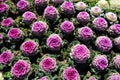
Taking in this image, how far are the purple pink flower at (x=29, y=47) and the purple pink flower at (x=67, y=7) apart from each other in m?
0.78

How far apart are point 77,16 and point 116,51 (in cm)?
74

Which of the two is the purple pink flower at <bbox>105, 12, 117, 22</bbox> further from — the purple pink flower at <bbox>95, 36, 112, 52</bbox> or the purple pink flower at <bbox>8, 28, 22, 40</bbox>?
the purple pink flower at <bbox>8, 28, 22, 40</bbox>

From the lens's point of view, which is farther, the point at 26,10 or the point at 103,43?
the point at 26,10

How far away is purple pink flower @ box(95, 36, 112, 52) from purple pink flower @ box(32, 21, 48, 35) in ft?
2.41

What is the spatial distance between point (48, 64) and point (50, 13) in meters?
0.90

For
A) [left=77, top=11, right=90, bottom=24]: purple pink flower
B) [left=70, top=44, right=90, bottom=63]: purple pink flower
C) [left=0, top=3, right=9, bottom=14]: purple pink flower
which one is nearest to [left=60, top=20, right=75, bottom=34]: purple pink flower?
[left=77, top=11, right=90, bottom=24]: purple pink flower

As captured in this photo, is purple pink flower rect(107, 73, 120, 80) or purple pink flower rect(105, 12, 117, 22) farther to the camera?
purple pink flower rect(105, 12, 117, 22)

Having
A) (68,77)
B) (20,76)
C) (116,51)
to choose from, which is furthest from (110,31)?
(20,76)

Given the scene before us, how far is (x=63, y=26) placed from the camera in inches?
166

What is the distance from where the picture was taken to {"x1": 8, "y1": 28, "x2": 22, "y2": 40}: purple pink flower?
4211 mm

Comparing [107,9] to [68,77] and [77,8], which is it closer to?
[77,8]

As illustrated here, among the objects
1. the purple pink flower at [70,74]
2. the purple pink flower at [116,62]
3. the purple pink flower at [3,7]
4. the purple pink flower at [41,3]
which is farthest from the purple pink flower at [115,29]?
the purple pink flower at [3,7]

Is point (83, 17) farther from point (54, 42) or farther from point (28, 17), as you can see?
point (28, 17)

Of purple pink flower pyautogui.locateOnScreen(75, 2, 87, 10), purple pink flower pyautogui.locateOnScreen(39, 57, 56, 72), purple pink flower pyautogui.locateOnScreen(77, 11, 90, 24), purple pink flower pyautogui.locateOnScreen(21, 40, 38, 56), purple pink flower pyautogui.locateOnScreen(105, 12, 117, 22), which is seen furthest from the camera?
purple pink flower pyautogui.locateOnScreen(75, 2, 87, 10)
